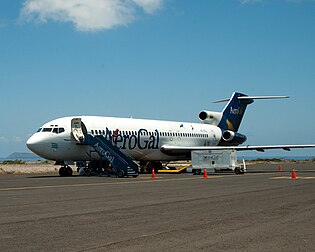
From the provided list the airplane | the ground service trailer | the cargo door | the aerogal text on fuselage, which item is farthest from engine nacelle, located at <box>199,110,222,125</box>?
the cargo door

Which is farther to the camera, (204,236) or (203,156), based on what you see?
(203,156)

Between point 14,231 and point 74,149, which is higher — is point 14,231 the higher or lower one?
the lower one

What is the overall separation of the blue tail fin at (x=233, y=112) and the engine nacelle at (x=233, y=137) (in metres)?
0.98

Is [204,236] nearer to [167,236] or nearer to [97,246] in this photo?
[167,236]

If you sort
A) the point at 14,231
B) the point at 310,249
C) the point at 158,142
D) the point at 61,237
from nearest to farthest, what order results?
the point at 310,249 < the point at 61,237 < the point at 14,231 < the point at 158,142

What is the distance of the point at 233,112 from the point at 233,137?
2.53 metres

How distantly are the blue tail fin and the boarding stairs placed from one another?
19776 mm

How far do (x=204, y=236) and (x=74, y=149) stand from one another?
25898 mm

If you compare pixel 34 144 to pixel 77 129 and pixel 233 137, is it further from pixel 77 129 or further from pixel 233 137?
pixel 233 137

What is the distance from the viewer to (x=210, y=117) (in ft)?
164

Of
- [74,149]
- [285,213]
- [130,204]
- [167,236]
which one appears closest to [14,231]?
[167,236]

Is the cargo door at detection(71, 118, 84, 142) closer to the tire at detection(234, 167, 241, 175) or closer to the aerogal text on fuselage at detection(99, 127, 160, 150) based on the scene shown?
the aerogal text on fuselage at detection(99, 127, 160, 150)

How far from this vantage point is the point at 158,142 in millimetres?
41188

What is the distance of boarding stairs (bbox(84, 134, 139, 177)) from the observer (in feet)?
102
